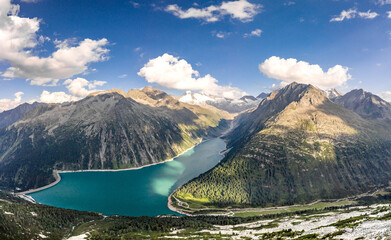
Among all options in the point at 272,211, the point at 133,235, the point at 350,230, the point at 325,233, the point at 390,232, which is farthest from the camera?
the point at 272,211

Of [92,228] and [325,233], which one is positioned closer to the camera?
[325,233]

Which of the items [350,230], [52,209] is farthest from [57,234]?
[350,230]

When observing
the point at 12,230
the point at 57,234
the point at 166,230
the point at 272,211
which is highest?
the point at 12,230

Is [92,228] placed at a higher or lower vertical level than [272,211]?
higher

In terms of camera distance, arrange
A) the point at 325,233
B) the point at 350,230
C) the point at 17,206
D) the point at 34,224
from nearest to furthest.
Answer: the point at 350,230, the point at 325,233, the point at 34,224, the point at 17,206

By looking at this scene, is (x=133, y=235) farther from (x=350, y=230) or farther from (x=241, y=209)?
(x=241, y=209)

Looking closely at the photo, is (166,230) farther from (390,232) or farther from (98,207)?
(98,207)

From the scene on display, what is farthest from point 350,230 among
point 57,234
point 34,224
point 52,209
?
point 52,209

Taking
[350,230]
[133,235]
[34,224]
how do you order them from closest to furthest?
1. [350,230]
2. [133,235]
3. [34,224]

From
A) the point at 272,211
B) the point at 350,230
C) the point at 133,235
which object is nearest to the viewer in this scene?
the point at 350,230

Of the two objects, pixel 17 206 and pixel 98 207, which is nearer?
pixel 17 206
